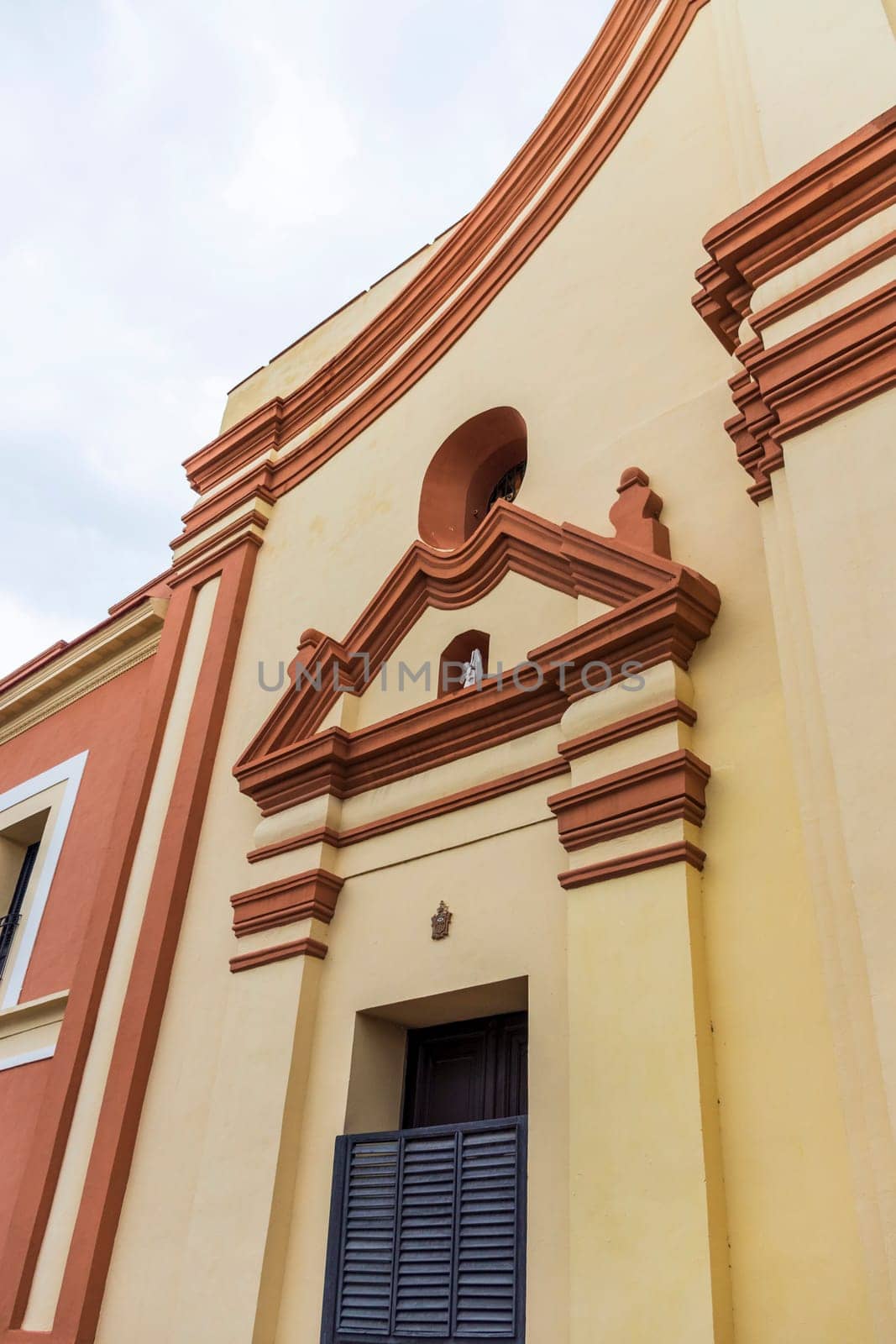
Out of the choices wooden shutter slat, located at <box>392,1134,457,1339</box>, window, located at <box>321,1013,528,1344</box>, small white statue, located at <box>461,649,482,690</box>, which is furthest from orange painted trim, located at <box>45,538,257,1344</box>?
small white statue, located at <box>461,649,482,690</box>

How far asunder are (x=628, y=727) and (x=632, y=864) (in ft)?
1.85

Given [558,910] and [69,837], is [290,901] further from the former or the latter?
[69,837]

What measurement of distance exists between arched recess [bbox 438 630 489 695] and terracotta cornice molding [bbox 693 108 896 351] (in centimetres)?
196

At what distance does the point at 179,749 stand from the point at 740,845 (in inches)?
169

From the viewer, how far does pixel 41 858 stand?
27.6ft

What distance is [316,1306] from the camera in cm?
463

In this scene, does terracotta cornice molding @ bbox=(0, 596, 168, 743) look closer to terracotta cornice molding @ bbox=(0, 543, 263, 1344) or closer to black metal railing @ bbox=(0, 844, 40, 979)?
terracotta cornice molding @ bbox=(0, 543, 263, 1344)

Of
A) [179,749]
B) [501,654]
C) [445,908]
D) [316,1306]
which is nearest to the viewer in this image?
[316,1306]

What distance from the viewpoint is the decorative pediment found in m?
4.63

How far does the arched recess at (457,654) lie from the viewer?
5773 millimetres

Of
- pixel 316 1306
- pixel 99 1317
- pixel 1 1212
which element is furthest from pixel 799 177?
pixel 1 1212

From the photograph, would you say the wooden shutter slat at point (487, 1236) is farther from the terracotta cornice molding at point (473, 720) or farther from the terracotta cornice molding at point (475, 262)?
the terracotta cornice molding at point (475, 262)

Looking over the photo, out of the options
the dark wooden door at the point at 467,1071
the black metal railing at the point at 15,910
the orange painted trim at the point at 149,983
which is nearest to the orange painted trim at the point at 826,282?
the dark wooden door at the point at 467,1071

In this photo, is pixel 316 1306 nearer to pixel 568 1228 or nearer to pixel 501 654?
pixel 568 1228
